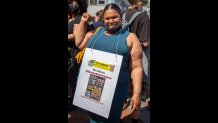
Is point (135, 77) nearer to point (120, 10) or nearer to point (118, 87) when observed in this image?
point (118, 87)

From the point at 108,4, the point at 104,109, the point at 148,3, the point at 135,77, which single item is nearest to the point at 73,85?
the point at 104,109

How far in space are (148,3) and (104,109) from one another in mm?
998

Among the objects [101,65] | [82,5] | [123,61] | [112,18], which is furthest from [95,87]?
[82,5]

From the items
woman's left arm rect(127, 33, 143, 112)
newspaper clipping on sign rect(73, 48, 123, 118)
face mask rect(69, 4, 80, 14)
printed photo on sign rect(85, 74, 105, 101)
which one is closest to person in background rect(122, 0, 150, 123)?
woman's left arm rect(127, 33, 143, 112)

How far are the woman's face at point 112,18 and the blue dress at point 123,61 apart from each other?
0.23ft

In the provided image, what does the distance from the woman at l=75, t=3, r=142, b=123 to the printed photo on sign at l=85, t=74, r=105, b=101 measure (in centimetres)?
15

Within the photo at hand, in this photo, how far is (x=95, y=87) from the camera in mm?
2695

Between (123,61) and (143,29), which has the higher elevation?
(143,29)

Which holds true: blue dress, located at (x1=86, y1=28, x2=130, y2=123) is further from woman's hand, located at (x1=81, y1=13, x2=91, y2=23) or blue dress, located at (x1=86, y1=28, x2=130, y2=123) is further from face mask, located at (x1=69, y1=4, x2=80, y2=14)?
face mask, located at (x1=69, y1=4, x2=80, y2=14)

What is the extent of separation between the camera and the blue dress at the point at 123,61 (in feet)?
8.38

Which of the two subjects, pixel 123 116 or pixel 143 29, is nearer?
pixel 143 29

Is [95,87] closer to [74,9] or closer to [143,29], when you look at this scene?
[143,29]

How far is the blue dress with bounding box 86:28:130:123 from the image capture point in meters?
2.55

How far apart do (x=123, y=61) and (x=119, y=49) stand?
11 centimetres
